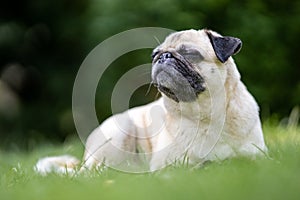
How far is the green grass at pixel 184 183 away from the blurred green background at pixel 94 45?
14.2 ft

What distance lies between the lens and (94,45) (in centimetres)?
1168

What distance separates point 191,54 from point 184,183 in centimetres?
166

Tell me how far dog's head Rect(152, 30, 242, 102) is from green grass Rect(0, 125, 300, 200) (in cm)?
67

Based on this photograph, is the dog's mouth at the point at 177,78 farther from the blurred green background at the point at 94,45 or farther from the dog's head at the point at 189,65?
the blurred green background at the point at 94,45

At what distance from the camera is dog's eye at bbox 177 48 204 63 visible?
543 cm

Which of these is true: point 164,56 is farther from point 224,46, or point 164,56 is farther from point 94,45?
point 94,45

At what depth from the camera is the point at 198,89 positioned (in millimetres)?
5430

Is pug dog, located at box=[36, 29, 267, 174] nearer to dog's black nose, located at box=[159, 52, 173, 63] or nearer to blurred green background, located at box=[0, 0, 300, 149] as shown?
dog's black nose, located at box=[159, 52, 173, 63]

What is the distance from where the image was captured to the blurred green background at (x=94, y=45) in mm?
10242

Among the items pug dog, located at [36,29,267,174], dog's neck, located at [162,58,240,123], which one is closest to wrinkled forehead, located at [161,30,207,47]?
pug dog, located at [36,29,267,174]

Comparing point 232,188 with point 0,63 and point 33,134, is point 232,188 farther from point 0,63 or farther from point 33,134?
point 0,63

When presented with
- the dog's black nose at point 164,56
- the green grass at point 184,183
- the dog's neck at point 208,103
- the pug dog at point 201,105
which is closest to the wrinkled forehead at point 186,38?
the pug dog at point 201,105

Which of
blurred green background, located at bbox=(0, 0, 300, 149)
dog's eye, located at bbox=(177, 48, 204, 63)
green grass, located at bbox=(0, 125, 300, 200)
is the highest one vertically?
blurred green background, located at bbox=(0, 0, 300, 149)

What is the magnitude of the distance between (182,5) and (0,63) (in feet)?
15.8
